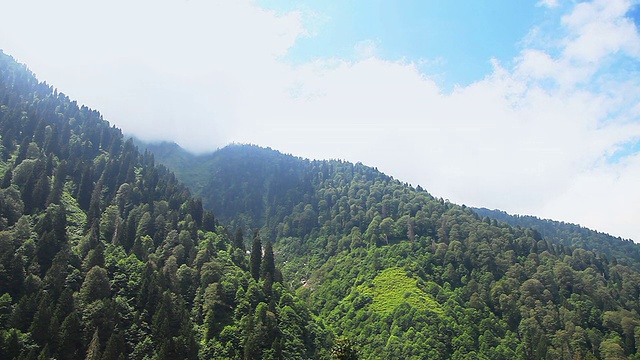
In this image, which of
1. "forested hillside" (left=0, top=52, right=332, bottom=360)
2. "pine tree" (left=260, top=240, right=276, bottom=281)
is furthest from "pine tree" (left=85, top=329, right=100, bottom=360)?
"pine tree" (left=260, top=240, right=276, bottom=281)

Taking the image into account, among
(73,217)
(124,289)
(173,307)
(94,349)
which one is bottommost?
(94,349)

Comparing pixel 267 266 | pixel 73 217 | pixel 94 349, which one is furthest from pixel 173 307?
pixel 73 217

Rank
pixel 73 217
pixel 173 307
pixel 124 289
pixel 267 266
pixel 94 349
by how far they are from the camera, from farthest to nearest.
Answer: pixel 267 266
pixel 73 217
pixel 124 289
pixel 173 307
pixel 94 349

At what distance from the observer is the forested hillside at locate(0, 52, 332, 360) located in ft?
362

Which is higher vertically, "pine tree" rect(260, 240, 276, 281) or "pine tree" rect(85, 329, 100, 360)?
"pine tree" rect(260, 240, 276, 281)

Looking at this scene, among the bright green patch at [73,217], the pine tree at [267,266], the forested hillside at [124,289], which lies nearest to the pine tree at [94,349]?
the forested hillside at [124,289]

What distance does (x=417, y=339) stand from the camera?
173000mm

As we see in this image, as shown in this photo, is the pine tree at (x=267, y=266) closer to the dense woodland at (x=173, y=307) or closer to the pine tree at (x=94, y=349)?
the dense woodland at (x=173, y=307)

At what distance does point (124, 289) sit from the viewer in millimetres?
132375

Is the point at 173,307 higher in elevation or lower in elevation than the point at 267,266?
lower

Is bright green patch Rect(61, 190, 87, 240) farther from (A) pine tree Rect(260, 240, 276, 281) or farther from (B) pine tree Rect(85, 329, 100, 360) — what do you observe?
(A) pine tree Rect(260, 240, 276, 281)

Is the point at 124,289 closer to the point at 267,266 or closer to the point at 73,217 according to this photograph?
the point at 73,217

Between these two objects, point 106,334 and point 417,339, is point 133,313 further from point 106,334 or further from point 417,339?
point 417,339

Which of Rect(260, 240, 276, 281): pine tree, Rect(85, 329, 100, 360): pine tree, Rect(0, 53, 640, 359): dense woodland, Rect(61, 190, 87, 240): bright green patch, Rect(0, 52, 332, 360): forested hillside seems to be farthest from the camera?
Rect(260, 240, 276, 281): pine tree
